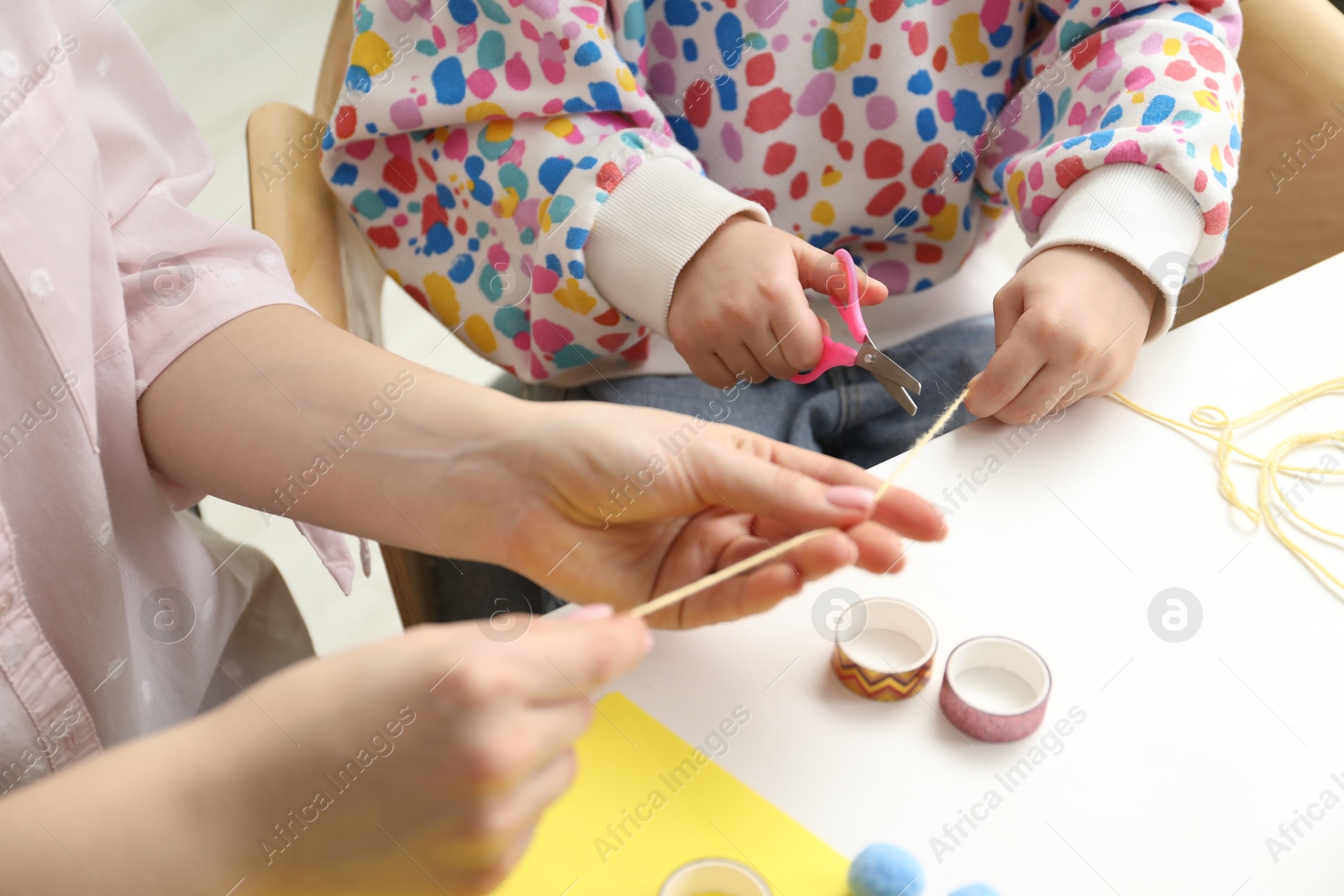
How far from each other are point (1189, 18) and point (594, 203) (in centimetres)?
52

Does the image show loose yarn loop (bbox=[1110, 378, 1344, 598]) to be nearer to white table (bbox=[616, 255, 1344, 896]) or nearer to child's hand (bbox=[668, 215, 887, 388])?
white table (bbox=[616, 255, 1344, 896])

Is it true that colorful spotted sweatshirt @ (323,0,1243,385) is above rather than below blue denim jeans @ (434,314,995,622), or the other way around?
above

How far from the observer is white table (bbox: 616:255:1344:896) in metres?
0.49

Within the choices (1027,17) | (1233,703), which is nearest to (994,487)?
(1233,703)

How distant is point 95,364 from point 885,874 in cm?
56

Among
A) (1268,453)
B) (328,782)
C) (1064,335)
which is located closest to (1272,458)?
(1268,453)

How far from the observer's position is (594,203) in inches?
31.1

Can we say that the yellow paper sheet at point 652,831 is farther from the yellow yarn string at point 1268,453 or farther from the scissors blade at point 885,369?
the scissors blade at point 885,369

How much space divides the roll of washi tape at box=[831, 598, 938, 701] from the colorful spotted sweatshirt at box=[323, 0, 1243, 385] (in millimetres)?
323

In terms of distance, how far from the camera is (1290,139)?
91 centimetres

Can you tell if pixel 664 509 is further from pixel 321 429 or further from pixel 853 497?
pixel 321 429

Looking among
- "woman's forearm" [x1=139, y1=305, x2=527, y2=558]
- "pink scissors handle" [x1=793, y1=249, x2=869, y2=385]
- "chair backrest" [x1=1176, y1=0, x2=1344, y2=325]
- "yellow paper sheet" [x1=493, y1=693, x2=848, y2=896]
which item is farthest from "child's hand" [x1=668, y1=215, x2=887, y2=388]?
"chair backrest" [x1=1176, y1=0, x2=1344, y2=325]

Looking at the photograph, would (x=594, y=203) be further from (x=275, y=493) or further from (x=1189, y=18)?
(x=1189, y=18)

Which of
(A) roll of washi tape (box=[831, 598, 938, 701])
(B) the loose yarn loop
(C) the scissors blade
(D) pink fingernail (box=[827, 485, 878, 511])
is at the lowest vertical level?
(B) the loose yarn loop
